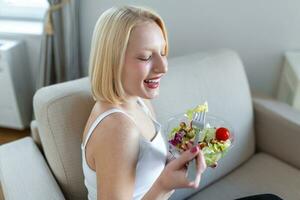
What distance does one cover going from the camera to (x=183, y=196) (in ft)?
3.95

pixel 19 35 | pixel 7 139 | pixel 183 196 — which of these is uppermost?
A: pixel 19 35

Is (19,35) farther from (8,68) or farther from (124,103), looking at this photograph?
(124,103)

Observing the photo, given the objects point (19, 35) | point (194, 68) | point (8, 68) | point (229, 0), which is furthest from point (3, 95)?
point (229, 0)

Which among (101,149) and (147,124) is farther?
(147,124)

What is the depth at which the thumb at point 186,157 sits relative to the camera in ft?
2.17

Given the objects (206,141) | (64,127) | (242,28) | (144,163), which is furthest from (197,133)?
(242,28)

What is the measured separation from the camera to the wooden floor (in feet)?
7.09

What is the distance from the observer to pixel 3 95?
80.4 inches

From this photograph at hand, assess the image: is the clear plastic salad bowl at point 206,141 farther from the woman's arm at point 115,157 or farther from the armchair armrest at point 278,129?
the armchair armrest at point 278,129

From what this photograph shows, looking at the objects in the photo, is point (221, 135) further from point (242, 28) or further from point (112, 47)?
point (242, 28)

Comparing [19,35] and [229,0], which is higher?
[229,0]

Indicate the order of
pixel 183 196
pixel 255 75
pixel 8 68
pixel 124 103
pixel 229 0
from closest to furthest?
1. pixel 124 103
2. pixel 183 196
3. pixel 229 0
4. pixel 255 75
5. pixel 8 68

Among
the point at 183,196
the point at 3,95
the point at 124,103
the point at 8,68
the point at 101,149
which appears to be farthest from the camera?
the point at 3,95

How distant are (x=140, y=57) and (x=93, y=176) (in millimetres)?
348
